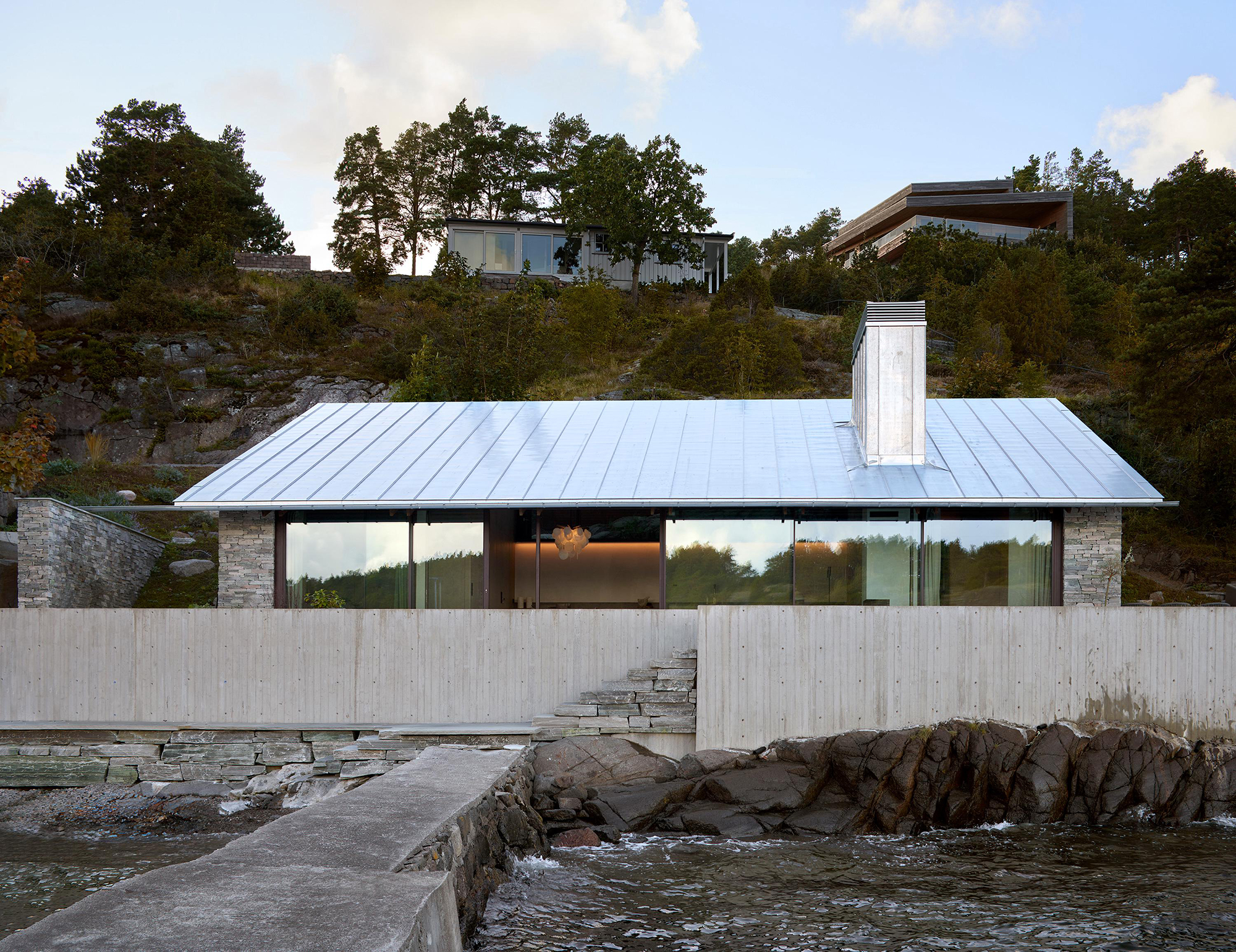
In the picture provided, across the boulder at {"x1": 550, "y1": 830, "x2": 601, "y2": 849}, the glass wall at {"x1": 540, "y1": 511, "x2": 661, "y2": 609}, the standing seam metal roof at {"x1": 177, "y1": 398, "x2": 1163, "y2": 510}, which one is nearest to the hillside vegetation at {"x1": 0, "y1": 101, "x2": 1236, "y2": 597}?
the standing seam metal roof at {"x1": 177, "y1": 398, "x2": 1163, "y2": 510}

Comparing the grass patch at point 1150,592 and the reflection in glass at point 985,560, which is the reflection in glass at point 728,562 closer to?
the reflection in glass at point 985,560

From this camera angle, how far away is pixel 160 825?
11383 mm

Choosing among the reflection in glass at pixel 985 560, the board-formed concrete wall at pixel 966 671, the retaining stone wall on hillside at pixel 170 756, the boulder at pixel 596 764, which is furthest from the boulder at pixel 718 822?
the reflection in glass at pixel 985 560

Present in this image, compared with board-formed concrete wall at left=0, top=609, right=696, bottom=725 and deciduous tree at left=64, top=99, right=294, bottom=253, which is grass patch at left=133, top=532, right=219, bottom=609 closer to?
board-formed concrete wall at left=0, top=609, right=696, bottom=725

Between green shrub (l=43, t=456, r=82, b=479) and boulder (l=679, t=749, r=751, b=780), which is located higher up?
green shrub (l=43, t=456, r=82, b=479)

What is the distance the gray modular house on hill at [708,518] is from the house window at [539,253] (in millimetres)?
29095

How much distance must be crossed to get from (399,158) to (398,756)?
4312cm

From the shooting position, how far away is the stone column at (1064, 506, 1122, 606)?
48.1ft

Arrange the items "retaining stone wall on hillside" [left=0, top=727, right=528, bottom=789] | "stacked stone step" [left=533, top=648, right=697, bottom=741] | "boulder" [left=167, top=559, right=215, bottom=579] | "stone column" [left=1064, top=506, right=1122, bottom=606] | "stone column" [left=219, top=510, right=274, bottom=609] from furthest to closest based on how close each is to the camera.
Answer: "boulder" [left=167, top=559, right=215, bottom=579], "stone column" [left=219, top=510, right=274, bottom=609], "stone column" [left=1064, top=506, right=1122, bottom=606], "retaining stone wall on hillside" [left=0, top=727, right=528, bottom=789], "stacked stone step" [left=533, top=648, right=697, bottom=741]

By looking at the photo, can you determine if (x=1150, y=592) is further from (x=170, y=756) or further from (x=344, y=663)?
(x=170, y=756)

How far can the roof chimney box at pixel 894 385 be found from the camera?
15.6 m

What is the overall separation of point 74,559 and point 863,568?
13.1m

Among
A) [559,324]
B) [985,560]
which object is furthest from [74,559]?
[559,324]

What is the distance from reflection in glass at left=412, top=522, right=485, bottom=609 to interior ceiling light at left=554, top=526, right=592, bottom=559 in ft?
3.90
